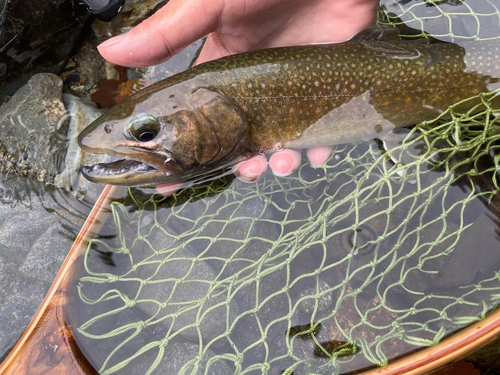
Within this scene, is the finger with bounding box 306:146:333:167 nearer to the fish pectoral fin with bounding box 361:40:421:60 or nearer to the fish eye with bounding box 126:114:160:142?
the fish pectoral fin with bounding box 361:40:421:60

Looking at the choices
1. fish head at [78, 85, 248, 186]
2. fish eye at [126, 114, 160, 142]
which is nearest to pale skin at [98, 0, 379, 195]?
fish head at [78, 85, 248, 186]

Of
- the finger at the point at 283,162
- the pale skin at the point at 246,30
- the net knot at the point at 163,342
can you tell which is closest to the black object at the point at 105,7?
the pale skin at the point at 246,30

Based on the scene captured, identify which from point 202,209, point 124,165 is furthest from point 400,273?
point 124,165

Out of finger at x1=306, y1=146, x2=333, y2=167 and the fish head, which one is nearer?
the fish head

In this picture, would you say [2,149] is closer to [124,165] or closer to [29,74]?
[29,74]

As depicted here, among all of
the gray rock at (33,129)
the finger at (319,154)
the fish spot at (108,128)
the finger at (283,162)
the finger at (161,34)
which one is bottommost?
the finger at (319,154)

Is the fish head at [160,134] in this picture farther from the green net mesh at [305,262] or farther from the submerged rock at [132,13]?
the submerged rock at [132,13]
